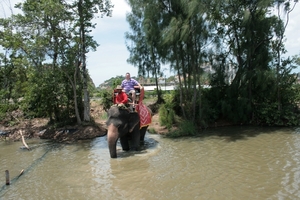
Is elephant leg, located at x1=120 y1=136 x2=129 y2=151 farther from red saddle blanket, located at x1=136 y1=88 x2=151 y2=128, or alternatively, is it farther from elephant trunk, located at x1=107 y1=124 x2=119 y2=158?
elephant trunk, located at x1=107 y1=124 x2=119 y2=158

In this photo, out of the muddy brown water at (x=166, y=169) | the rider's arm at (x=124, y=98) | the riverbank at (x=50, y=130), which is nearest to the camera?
the muddy brown water at (x=166, y=169)

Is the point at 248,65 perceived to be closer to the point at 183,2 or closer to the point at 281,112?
the point at 281,112

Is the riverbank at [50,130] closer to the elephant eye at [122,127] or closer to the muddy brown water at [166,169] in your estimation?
the muddy brown water at [166,169]

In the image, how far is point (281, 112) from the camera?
1161 cm

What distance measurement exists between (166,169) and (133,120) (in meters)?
2.15

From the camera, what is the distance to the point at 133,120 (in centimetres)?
850

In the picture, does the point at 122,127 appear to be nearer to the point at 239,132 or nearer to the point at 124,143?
the point at 124,143

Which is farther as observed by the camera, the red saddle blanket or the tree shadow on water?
the tree shadow on water

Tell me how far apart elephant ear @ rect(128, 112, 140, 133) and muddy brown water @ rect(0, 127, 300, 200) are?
2.80 feet

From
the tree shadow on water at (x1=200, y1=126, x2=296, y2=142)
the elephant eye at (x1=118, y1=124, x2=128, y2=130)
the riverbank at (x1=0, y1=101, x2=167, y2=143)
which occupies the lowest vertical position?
the tree shadow on water at (x1=200, y1=126, x2=296, y2=142)

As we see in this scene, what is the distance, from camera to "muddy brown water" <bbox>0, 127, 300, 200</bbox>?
219 inches

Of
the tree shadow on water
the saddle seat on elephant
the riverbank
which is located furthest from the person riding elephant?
the tree shadow on water

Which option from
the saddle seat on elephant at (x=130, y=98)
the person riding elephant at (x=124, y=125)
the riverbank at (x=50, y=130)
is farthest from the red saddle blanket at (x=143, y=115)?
the riverbank at (x=50, y=130)

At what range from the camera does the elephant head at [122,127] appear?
779cm
